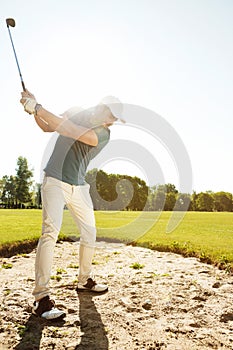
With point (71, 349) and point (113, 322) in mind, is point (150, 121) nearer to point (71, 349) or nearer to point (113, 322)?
point (113, 322)

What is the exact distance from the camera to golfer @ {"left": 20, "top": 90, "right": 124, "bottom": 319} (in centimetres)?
392

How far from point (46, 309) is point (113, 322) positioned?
77 cm

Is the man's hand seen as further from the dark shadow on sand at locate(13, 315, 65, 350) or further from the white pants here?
the dark shadow on sand at locate(13, 315, 65, 350)

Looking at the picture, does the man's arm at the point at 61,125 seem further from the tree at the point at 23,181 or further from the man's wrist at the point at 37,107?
the tree at the point at 23,181

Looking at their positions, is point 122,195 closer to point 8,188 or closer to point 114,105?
point 114,105

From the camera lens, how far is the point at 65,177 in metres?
4.27

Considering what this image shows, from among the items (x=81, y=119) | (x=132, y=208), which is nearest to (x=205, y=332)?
(x=81, y=119)

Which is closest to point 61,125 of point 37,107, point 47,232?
point 37,107

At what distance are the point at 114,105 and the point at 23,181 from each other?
61.5 m

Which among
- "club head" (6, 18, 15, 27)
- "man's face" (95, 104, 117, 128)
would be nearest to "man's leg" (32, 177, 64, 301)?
"man's face" (95, 104, 117, 128)

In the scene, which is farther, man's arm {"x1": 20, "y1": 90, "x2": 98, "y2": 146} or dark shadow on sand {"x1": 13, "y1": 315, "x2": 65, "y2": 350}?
man's arm {"x1": 20, "y1": 90, "x2": 98, "y2": 146}

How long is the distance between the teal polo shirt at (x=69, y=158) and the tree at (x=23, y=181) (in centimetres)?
6013

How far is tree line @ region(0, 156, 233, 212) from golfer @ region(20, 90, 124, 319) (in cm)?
124

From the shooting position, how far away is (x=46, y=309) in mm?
3895
